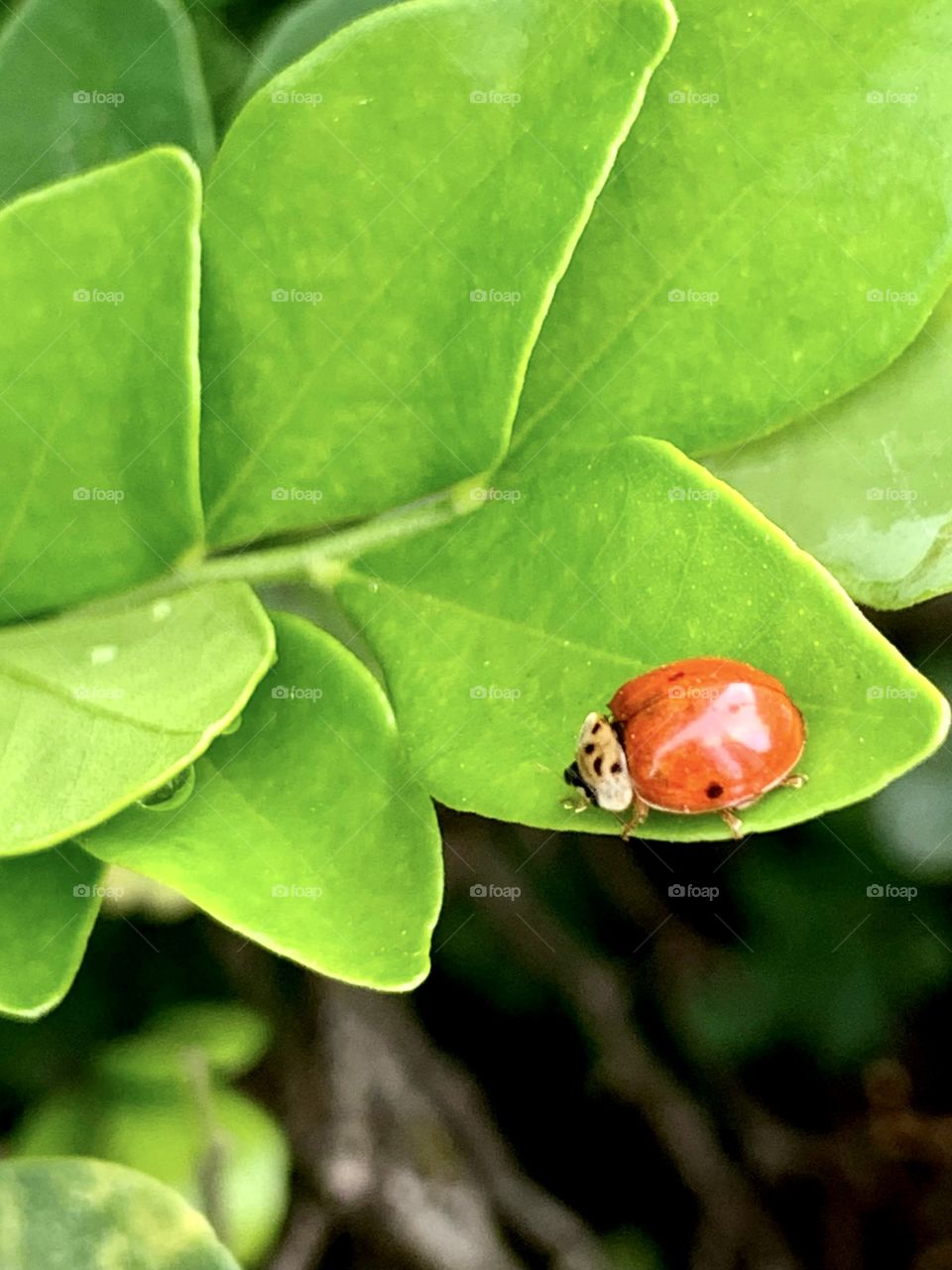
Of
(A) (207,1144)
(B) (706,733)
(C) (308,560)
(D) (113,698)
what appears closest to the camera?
(D) (113,698)

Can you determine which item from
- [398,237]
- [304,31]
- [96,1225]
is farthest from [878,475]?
[96,1225]

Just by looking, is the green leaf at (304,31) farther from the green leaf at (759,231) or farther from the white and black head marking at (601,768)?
the white and black head marking at (601,768)

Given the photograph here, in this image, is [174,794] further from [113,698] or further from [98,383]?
[98,383]

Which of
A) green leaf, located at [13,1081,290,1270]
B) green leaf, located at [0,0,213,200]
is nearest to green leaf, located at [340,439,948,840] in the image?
green leaf, located at [0,0,213,200]

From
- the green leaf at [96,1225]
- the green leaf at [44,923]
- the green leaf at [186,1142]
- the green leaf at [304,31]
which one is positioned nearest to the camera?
the green leaf at [44,923]

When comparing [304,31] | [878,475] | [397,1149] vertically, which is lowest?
[397,1149]

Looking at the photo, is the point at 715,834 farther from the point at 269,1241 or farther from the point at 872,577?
the point at 269,1241

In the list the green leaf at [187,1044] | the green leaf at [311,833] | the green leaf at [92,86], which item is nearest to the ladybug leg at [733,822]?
the green leaf at [311,833]

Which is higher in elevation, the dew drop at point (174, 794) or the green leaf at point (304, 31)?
the green leaf at point (304, 31)
